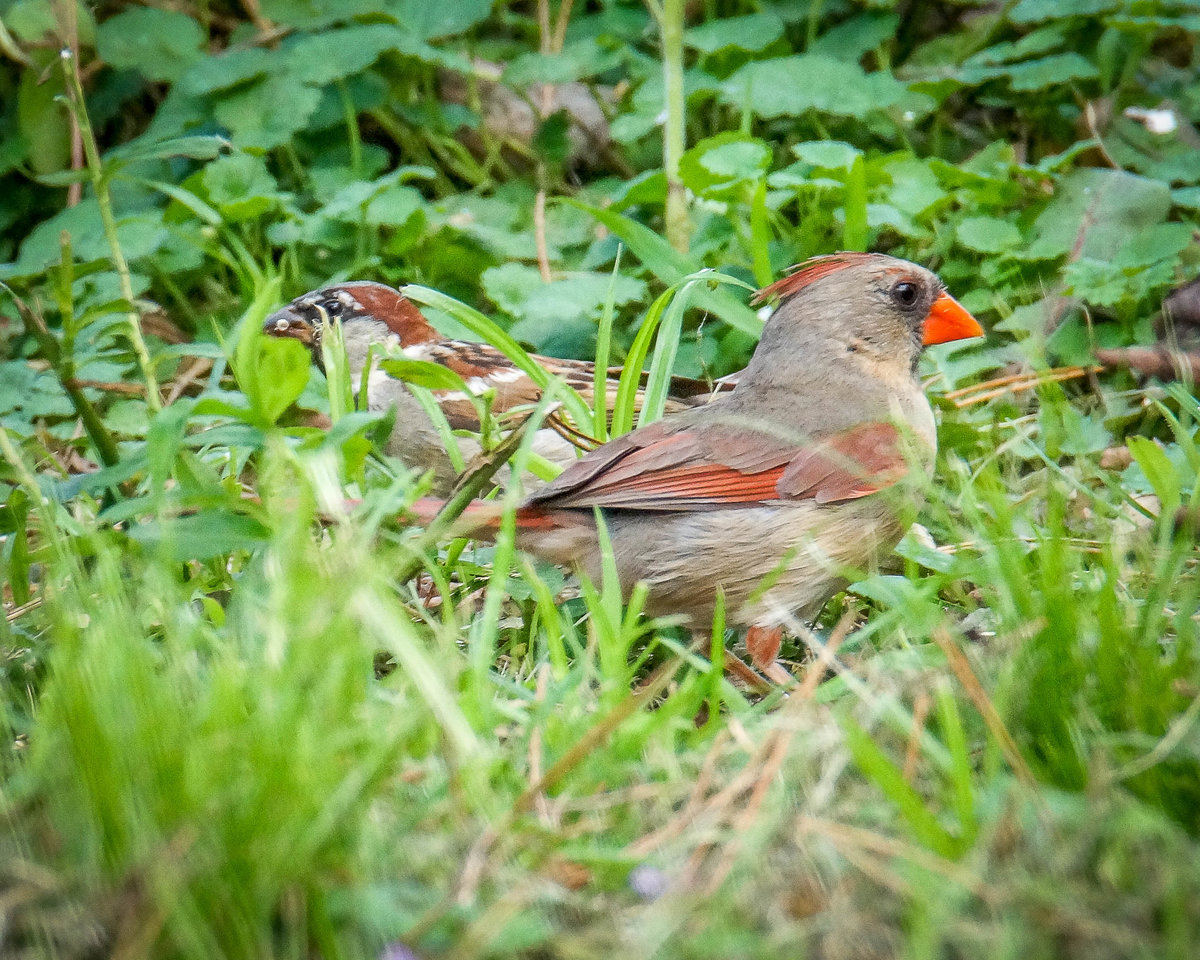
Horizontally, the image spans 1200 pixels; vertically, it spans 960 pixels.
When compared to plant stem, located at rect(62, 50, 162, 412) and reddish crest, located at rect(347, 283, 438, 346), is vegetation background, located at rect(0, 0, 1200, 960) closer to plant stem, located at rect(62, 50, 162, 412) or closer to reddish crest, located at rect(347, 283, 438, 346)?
plant stem, located at rect(62, 50, 162, 412)

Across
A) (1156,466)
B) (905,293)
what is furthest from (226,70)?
(1156,466)

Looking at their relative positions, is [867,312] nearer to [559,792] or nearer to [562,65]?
[559,792]

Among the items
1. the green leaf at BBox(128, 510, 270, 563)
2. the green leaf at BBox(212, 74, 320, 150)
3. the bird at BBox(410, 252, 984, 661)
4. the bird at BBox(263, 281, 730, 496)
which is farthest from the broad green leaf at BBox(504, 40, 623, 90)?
the green leaf at BBox(128, 510, 270, 563)

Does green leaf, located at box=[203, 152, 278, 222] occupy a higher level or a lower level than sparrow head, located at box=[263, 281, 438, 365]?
higher

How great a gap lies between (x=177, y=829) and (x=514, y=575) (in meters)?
1.82

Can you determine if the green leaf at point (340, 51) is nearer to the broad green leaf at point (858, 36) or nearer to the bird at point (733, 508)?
the broad green leaf at point (858, 36)

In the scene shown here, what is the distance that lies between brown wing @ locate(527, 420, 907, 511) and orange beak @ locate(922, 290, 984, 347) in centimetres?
49

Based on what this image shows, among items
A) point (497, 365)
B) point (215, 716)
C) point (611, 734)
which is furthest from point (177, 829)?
point (497, 365)

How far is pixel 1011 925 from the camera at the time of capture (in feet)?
4.78

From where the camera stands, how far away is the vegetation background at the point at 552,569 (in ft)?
5.14

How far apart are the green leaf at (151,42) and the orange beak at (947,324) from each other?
3.21m

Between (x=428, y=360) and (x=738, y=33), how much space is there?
203 centimetres

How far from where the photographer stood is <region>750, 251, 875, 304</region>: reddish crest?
3.55 meters

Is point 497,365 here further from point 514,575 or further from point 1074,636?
point 1074,636
